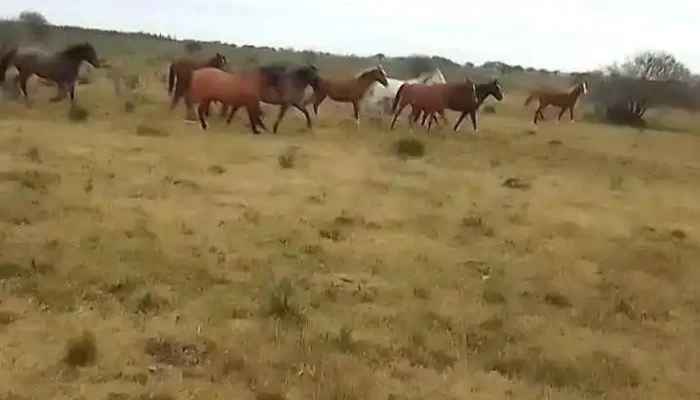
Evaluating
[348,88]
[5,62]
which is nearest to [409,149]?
[348,88]

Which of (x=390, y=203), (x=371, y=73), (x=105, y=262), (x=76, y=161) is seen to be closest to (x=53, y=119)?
(x=76, y=161)

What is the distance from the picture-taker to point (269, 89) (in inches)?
742

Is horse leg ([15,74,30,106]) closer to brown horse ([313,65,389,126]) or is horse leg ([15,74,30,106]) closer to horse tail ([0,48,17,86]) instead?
horse tail ([0,48,17,86])

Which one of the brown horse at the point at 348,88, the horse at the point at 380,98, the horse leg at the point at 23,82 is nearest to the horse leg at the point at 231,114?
the brown horse at the point at 348,88

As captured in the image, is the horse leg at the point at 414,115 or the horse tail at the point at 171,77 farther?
the horse leg at the point at 414,115

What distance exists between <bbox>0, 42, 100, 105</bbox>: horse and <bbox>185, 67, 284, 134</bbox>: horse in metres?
3.89

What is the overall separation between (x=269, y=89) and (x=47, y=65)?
18.4ft

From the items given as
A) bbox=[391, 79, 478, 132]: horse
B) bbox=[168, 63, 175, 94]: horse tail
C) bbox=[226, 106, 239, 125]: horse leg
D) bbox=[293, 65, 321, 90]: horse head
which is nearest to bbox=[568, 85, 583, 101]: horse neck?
bbox=[391, 79, 478, 132]: horse

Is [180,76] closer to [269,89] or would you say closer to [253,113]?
[269,89]

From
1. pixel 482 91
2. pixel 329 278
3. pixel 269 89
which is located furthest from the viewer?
pixel 482 91

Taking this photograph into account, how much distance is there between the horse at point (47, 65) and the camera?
844 inches

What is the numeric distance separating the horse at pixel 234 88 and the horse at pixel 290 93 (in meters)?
0.12

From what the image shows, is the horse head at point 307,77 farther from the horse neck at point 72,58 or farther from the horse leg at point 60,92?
the horse leg at point 60,92

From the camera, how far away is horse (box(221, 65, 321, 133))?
18.9 metres
